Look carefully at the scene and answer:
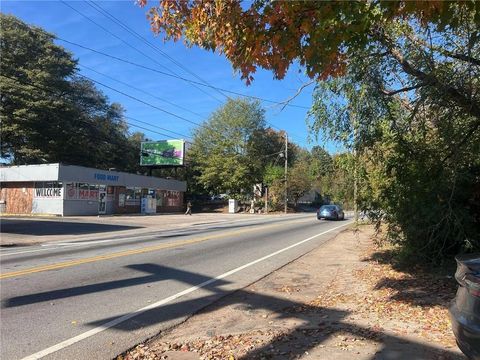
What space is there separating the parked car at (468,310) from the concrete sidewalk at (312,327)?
99 cm

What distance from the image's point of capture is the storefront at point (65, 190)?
3684 centimetres

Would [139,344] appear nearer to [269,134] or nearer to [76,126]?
[76,126]

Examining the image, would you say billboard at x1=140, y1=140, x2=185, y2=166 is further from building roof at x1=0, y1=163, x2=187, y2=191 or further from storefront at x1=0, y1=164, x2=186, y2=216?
building roof at x1=0, y1=163, x2=187, y2=191

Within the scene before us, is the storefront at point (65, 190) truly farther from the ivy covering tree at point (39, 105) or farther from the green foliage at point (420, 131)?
the green foliage at point (420, 131)

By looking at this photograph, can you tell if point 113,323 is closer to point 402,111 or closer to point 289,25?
point 289,25

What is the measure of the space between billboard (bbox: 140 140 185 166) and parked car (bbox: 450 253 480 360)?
51.2 m

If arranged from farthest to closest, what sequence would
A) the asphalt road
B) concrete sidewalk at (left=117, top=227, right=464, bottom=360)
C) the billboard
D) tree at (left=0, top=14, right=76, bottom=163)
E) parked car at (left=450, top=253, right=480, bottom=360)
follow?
the billboard < tree at (left=0, top=14, right=76, bottom=163) < the asphalt road < concrete sidewalk at (left=117, top=227, right=464, bottom=360) < parked car at (left=450, top=253, right=480, bottom=360)

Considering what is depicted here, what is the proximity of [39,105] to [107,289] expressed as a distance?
146ft

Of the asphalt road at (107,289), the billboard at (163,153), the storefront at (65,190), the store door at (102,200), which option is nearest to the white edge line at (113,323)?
the asphalt road at (107,289)

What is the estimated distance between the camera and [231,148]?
6556cm

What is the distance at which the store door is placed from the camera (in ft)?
133

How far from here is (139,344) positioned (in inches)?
226

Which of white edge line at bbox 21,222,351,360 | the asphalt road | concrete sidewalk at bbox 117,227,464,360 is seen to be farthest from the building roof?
concrete sidewalk at bbox 117,227,464,360

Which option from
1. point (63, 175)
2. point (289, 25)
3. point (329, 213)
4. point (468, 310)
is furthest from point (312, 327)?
point (329, 213)
